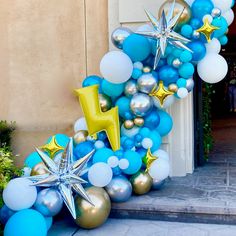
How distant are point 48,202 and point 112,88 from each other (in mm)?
1365

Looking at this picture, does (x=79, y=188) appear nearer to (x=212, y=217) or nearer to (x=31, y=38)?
(x=212, y=217)

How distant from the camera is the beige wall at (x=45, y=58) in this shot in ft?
16.1

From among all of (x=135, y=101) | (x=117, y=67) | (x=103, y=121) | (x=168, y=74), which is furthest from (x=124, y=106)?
(x=168, y=74)

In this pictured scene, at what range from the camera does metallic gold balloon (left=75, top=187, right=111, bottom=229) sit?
135 inches

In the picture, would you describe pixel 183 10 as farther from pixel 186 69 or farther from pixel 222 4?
pixel 186 69

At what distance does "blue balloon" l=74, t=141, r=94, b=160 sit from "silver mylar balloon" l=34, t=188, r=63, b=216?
590 millimetres

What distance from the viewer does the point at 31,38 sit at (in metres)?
5.06

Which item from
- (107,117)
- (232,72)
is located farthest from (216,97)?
(107,117)

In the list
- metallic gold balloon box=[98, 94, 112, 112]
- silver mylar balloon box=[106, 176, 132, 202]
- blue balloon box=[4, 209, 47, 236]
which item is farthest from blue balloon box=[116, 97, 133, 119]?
blue balloon box=[4, 209, 47, 236]

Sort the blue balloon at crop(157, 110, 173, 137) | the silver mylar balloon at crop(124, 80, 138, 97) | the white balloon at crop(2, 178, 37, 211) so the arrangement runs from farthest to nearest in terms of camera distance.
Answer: the blue balloon at crop(157, 110, 173, 137) < the silver mylar balloon at crop(124, 80, 138, 97) < the white balloon at crop(2, 178, 37, 211)

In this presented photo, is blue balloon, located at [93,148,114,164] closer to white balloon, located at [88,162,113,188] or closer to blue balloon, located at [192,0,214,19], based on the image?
white balloon, located at [88,162,113,188]

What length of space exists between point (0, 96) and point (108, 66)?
2.10 metres

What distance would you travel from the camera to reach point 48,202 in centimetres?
328

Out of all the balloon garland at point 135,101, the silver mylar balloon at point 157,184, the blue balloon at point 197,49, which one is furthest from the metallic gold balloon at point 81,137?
the blue balloon at point 197,49
